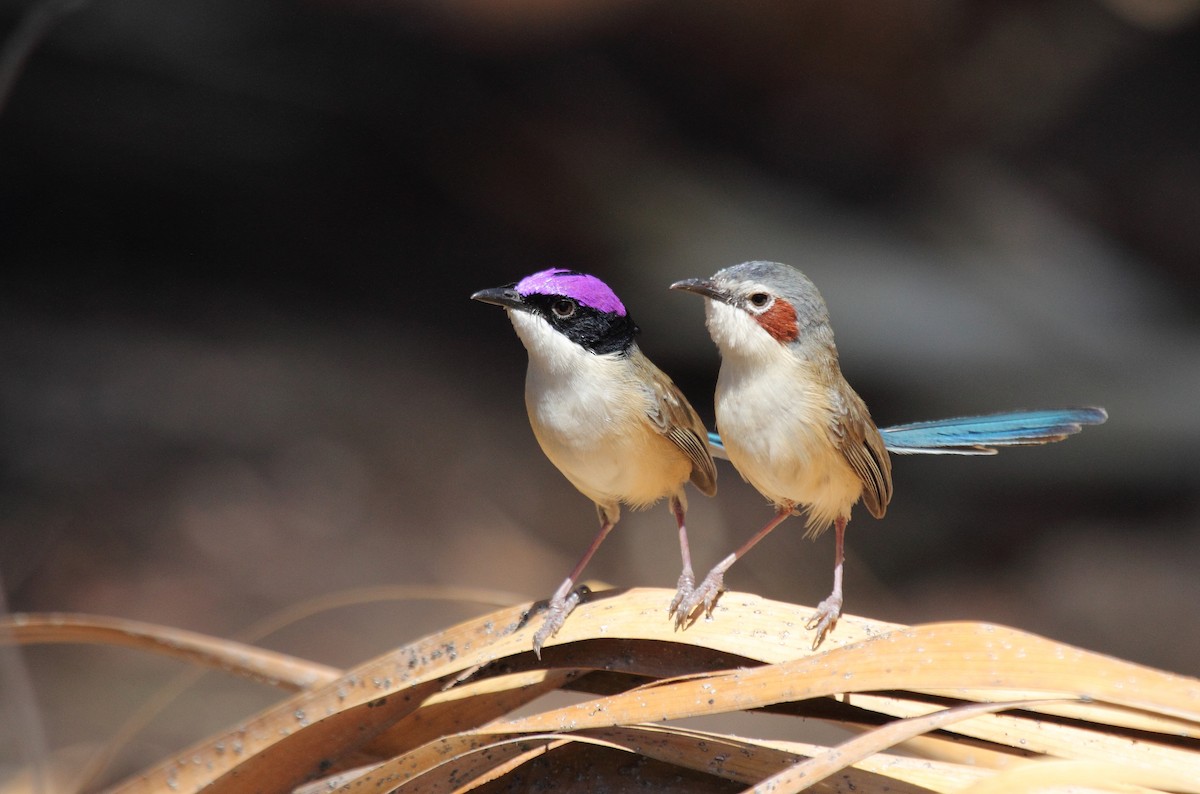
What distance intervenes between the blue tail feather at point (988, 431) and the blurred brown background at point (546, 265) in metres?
4.88

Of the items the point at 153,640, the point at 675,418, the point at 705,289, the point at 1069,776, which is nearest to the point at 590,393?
the point at 675,418

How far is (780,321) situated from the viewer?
2537 mm

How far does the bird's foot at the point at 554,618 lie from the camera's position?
2438 mm

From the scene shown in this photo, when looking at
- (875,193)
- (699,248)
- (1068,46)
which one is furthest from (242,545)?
(1068,46)

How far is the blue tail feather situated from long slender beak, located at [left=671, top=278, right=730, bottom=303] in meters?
0.42

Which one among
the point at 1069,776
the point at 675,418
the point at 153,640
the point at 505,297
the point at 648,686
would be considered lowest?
the point at 1069,776

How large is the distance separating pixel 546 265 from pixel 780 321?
6.87 meters

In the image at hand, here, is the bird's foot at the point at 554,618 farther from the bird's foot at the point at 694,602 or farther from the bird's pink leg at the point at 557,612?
the bird's foot at the point at 694,602

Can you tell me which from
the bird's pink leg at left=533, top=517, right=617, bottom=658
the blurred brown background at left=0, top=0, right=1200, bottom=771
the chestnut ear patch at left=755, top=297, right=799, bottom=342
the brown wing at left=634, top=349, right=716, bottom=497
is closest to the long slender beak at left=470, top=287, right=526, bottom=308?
the brown wing at left=634, top=349, right=716, bottom=497

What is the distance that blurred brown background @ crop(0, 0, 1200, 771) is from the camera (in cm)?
822

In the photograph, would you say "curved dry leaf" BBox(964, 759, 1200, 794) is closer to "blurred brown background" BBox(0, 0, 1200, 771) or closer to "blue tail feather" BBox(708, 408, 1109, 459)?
"blue tail feather" BBox(708, 408, 1109, 459)

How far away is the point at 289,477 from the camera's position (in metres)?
8.92

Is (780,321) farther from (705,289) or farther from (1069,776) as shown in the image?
(1069,776)

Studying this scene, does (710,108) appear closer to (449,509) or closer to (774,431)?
(449,509)
